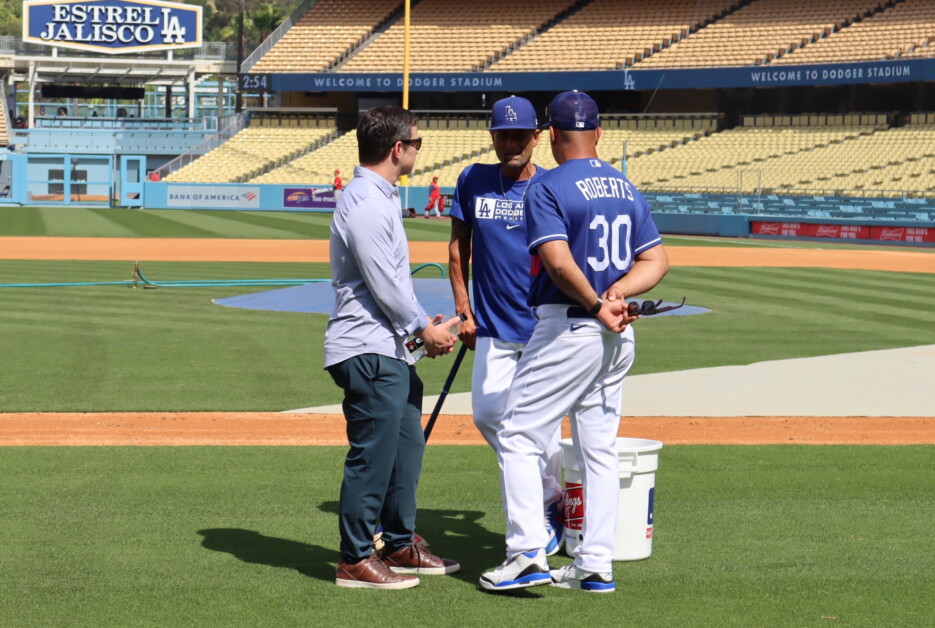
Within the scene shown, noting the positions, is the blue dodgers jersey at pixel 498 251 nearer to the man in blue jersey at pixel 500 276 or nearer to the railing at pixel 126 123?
the man in blue jersey at pixel 500 276

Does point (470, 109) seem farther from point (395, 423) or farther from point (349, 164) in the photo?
point (395, 423)

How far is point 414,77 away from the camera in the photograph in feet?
196

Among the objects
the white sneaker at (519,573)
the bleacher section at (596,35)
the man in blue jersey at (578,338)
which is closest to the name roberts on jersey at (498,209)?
the man in blue jersey at (578,338)

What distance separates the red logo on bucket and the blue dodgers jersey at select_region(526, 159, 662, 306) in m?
1.08

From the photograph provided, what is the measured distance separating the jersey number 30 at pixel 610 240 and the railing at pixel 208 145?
5505 centimetres

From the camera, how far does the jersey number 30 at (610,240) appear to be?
5199mm

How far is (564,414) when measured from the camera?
17.4 feet

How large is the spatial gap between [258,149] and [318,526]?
56.2 meters

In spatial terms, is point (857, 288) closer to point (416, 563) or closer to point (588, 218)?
point (416, 563)

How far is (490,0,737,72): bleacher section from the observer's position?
58906mm

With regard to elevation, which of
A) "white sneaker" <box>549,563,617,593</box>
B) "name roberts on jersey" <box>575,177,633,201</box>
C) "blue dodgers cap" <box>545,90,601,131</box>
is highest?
"blue dodgers cap" <box>545,90,601,131</box>

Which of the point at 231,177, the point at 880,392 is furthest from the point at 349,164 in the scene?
the point at 880,392

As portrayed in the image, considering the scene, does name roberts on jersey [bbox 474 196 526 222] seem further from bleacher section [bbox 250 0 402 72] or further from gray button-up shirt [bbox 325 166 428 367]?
bleacher section [bbox 250 0 402 72]

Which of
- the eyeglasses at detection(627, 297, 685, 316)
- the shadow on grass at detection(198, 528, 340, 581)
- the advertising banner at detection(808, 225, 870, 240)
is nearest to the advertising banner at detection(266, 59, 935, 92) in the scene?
the advertising banner at detection(808, 225, 870, 240)
